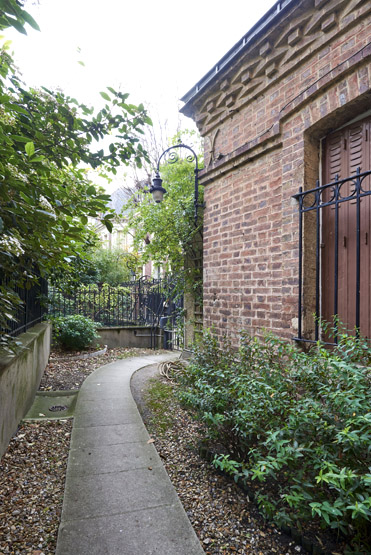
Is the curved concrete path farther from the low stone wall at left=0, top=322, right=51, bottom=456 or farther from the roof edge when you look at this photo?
the roof edge

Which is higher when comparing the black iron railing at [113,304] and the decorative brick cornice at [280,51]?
the decorative brick cornice at [280,51]

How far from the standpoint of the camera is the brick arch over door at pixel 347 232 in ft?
8.87

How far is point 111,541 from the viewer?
5.93 ft

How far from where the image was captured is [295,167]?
309 centimetres

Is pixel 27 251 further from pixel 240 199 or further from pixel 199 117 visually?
pixel 199 117

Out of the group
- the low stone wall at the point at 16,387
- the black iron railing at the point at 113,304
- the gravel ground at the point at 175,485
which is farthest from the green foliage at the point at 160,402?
the black iron railing at the point at 113,304

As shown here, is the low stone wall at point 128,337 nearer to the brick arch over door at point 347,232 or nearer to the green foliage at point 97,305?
the green foliage at point 97,305

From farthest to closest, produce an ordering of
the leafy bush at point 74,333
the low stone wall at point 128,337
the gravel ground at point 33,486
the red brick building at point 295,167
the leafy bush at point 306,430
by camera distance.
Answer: the low stone wall at point 128,337 → the leafy bush at point 74,333 → the red brick building at point 295,167 → the gravel ground at point 33,486 → the leafy bush at point 306,430

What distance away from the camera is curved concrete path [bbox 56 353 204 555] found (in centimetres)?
179

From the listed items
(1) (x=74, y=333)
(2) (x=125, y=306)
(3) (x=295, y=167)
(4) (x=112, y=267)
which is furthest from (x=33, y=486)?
(4) (x=112, y=267)

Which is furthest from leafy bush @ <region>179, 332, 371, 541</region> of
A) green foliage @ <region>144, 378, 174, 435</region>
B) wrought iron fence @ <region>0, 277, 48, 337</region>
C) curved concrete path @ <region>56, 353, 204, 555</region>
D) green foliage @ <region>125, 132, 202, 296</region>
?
green foliage @ <region>125, 132, 202, 296</region>

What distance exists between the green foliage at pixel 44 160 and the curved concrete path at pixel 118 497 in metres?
1.29

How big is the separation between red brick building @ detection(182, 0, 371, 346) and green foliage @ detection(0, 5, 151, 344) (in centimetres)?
139

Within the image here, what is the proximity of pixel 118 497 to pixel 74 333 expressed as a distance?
5.22 metres
